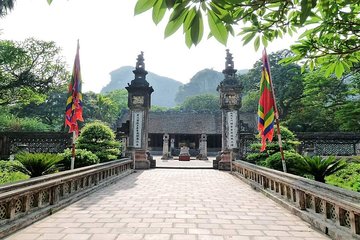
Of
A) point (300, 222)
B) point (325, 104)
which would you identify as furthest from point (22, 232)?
point (325, 104)

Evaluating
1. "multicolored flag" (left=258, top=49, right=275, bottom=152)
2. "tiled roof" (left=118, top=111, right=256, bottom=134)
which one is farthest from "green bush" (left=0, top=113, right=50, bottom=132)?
"multicolored flag" (left=258, top=49, right=275, bottom=152)

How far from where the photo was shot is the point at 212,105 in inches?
2168

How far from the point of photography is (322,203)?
406 centimetres

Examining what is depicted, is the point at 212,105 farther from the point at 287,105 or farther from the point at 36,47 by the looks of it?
the point at 36,47

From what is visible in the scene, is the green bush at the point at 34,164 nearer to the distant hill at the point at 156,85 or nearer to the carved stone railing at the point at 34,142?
the carved stone railing at the point at 34,142

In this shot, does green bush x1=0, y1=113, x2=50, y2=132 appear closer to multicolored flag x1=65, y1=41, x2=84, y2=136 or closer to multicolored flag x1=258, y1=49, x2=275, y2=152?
multicolored flag x1=65, y1=41, x2=84, y2=136

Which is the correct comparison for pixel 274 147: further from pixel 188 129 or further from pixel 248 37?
pixel 188 129

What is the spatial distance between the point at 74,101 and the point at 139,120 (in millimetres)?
6481

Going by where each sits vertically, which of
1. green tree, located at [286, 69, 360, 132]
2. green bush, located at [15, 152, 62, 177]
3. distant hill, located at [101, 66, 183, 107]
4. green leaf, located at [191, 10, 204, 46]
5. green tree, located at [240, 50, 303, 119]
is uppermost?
distant hill, located at [101, 66, 183, 107]

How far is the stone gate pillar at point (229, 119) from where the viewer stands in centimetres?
1354

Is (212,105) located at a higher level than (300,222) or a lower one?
higher

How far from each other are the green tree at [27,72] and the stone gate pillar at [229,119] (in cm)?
1357

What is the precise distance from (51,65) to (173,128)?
16324 mm

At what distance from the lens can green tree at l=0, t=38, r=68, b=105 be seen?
59.4ft
